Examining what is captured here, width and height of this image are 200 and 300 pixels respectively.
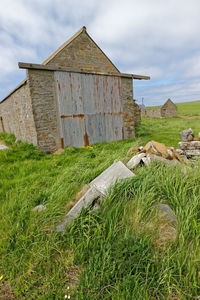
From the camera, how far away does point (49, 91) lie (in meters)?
7.03

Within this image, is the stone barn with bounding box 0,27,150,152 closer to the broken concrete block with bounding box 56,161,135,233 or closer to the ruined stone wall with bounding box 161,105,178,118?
the broken concrete block with bounding box 56,161,135,233

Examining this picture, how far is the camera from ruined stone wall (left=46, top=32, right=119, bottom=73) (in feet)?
24.8

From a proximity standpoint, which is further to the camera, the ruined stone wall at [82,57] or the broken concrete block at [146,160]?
the ruined stone wall at [82,57]

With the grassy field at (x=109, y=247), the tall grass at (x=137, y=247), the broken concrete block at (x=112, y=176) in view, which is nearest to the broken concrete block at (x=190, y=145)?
the grassy field at (x=109, y=247)

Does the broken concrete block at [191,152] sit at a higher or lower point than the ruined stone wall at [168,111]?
lower

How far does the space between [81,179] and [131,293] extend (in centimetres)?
218

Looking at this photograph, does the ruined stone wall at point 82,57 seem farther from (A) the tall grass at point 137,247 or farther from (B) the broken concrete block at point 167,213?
(B) the broken concrete block at point 167,213

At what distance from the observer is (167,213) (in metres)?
2.24

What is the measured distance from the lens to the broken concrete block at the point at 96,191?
2.36m

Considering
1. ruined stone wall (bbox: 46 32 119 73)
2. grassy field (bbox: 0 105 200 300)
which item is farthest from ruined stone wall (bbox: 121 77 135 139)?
grassy field (bbox: 0 105 200 300)

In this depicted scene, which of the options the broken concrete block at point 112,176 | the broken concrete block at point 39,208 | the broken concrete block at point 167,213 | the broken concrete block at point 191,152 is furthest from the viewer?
the broken concrete block at point 191,152

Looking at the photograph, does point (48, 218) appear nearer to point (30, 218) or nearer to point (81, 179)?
point (30, 218)

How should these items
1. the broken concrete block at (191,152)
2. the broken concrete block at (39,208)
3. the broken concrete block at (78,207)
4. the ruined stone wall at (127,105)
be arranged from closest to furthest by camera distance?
the broken concrete block at (78,207) < the broken concrete block at (39,208) < the broken concrete block at (191,152) < the ruined stone wall at (127,105)

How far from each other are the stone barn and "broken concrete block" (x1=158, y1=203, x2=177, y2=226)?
5892 millimetres
